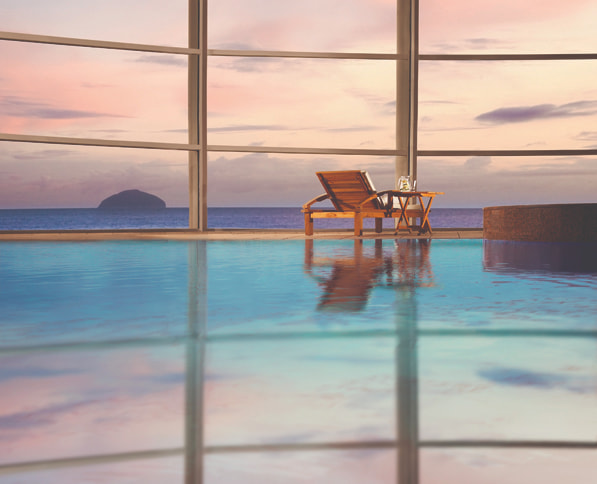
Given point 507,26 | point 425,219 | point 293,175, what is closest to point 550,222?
point 425,219

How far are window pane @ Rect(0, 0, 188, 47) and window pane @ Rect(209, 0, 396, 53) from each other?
110cm

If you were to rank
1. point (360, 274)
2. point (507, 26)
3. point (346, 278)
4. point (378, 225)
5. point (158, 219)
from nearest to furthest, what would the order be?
point (346, 278)
point (360, 274)
point (378, 225)
point (507, 26)
point (158, 219)

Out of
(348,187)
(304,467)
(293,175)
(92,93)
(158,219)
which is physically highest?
(92,93)

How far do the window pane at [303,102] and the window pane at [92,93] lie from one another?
1.63m

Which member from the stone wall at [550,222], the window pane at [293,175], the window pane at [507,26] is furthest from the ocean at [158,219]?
the stone wall at [550,222]

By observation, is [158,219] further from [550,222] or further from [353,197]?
[550,222]

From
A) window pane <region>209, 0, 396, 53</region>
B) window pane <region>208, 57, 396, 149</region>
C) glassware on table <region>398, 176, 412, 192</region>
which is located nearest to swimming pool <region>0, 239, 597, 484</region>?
glassware on table <region>398, 176, 412, 192</region>

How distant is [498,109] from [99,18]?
11.7 metres

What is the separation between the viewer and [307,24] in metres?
19.7

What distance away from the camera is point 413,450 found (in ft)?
3.53

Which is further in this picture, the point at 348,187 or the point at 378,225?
the point at 378,225

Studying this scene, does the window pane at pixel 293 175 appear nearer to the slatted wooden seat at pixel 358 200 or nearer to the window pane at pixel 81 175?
the window pane at pixel 81 175

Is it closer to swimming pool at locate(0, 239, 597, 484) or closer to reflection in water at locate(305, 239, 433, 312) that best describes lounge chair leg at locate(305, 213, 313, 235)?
reflection in water at locate(305, 239, 433, 312)

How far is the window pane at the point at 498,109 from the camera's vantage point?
22047 mm
